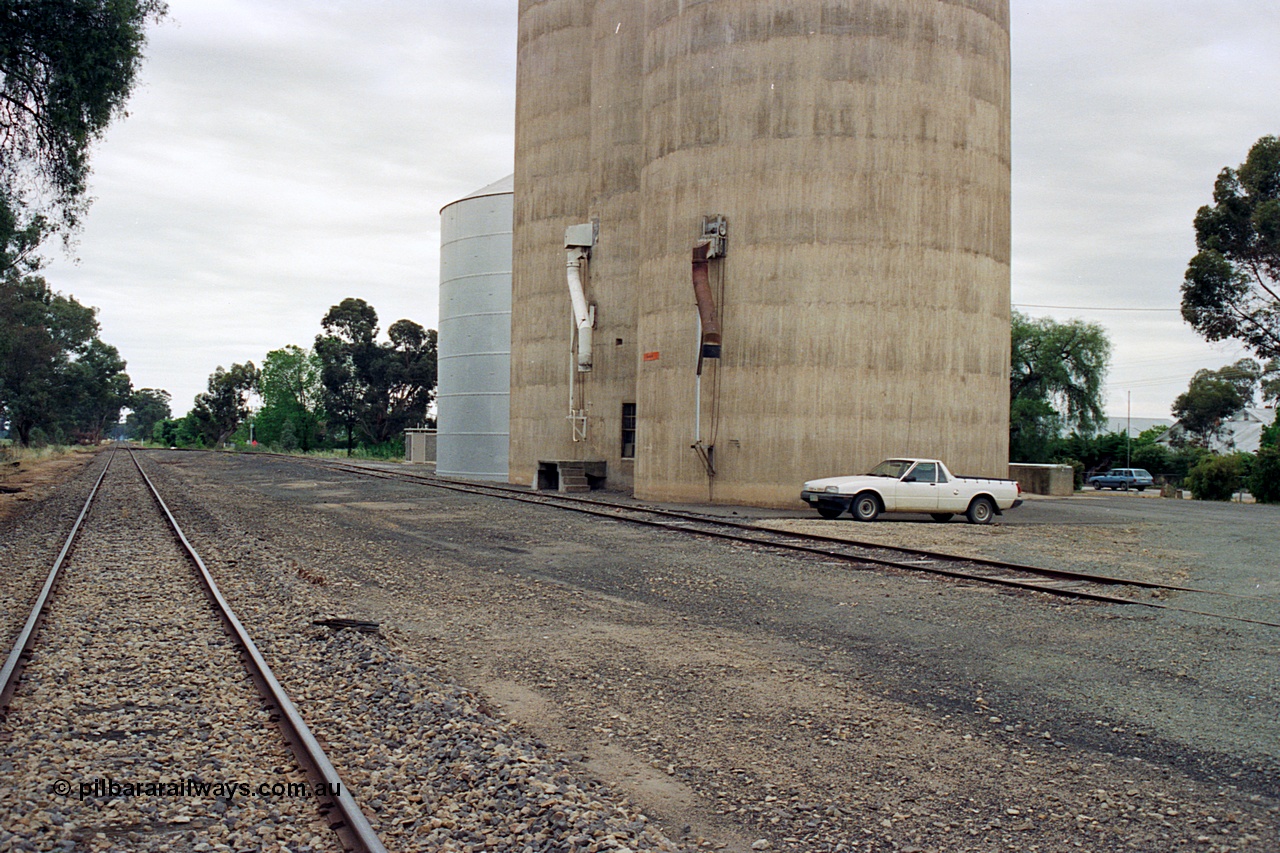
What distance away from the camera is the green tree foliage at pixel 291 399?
109 meters

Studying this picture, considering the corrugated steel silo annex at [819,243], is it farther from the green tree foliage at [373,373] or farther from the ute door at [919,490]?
the green tree foliage at [373,373]

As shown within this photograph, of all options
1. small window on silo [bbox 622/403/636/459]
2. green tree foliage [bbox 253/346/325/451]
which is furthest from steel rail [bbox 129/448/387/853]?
green tree foliage [bbox 253/346/325/451]

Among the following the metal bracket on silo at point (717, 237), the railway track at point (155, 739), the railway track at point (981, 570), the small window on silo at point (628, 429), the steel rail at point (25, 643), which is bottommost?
the railway track at point (155, 739)

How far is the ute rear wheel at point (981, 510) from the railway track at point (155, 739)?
15.6m

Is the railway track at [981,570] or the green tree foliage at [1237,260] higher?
the green tree foliage at [1237,260]

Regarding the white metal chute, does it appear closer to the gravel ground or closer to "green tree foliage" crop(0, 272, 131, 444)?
the gravel ground

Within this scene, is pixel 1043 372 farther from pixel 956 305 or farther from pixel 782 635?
pixel 782 635

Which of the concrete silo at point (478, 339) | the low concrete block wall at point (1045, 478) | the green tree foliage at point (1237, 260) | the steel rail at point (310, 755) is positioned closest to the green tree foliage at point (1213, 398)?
the green tree foliage at point (1237, 260)

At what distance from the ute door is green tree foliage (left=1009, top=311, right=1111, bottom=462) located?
42.0 metres

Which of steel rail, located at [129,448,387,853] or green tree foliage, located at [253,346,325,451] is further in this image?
green tree foliage, located at [253,346,325,451]

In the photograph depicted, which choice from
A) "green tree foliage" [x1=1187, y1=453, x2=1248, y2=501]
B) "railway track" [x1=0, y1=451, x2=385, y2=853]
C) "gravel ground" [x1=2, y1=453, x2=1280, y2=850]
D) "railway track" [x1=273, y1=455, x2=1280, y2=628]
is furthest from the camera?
"green tree foliage" [x1=1187, y1=453, x2=1248, y2=501]

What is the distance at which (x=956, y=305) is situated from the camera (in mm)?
24828

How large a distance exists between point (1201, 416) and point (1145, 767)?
280 feet

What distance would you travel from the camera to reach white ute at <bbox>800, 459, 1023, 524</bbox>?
20672 mm
